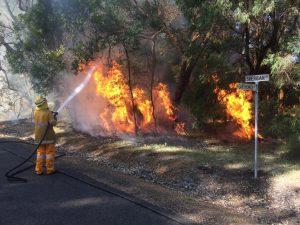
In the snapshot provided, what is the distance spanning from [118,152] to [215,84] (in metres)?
6.11

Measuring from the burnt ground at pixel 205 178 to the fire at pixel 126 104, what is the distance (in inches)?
120

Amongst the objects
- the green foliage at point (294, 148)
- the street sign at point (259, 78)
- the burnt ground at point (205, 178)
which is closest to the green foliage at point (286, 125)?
the green foliage at point (294, 148)

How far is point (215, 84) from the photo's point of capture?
18.4m

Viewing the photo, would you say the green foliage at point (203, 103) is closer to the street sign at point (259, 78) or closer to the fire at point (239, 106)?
the fire at point (239, 106)

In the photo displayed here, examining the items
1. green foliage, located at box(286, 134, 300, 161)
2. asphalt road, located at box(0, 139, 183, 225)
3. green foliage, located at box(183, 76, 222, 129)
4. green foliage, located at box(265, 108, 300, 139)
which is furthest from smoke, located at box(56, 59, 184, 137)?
asphalt road, located at box(0, 139, 183, 225)

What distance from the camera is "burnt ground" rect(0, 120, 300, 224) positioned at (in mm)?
8352

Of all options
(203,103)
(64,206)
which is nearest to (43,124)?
(64,206)

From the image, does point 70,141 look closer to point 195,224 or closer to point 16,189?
point 16,189

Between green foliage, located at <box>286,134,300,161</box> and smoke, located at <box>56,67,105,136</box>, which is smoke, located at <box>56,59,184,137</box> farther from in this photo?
green foliage, located at <box>286,134,300,161</box>

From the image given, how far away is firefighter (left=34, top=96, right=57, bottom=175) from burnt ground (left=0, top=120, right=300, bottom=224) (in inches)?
59.7

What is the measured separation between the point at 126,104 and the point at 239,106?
5.69 m

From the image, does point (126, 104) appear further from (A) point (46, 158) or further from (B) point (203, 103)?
(A) point (46, 158)

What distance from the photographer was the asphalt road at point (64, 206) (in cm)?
656

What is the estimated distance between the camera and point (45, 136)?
9.77 m
